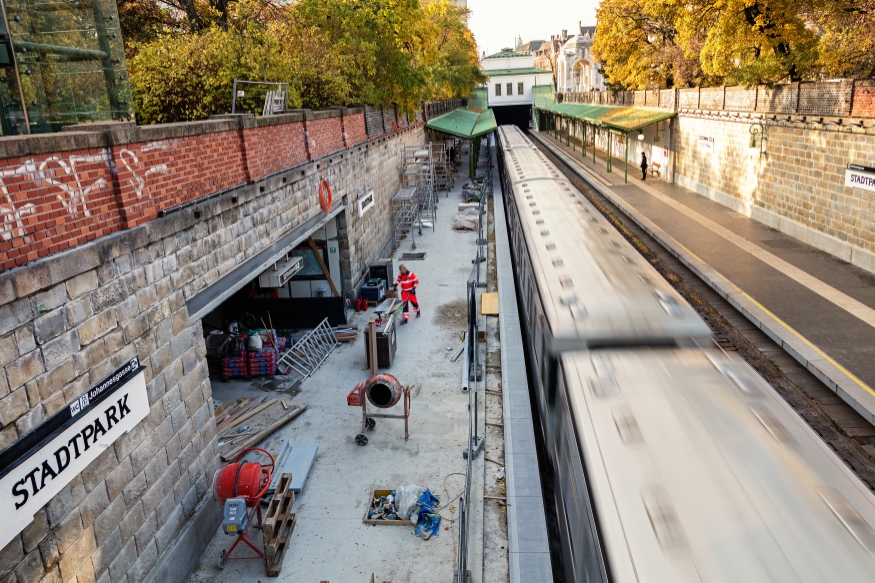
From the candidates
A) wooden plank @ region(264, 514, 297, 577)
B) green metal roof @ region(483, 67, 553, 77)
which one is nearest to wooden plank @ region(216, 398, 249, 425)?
wooden plank @ region(264, 514, 297, 577)

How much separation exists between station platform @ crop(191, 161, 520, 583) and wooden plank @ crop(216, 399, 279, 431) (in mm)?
615

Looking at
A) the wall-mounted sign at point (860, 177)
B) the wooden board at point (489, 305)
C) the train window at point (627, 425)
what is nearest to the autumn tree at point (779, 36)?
the wall-mounted sign at point (860, 177)

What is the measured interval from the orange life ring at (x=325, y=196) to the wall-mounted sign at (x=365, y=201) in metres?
2.46

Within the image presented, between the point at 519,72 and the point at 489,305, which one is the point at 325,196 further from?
the point at 519,72

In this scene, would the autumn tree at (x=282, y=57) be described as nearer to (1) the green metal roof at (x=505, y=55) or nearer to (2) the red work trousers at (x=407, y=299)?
(2) the red work trousers at (x=407, y=299)

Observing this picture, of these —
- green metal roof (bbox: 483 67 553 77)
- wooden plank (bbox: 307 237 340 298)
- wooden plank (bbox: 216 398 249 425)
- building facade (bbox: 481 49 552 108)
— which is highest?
green metal roof (bbox: 483 67 553 77)

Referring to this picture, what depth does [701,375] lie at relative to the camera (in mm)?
5422

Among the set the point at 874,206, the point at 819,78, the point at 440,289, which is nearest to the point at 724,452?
the point at 440,289

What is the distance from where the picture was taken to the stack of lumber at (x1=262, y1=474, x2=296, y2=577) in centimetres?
698

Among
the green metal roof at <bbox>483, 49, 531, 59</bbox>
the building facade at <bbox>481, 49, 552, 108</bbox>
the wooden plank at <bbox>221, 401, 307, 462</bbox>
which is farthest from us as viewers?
the green metal roof at <bbox>483, 49, 531, 59</bbox>

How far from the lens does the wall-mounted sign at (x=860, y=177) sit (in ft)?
51.9

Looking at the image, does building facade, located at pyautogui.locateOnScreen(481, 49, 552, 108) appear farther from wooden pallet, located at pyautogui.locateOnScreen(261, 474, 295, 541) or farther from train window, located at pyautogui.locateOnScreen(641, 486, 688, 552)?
train window, located at pyautogui.locateOnScreen(641, 486, 688, 552)

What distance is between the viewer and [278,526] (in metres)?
7.31

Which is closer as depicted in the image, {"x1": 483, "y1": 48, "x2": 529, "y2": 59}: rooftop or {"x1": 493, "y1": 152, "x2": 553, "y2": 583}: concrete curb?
{"x1": 493, "y1": 152, "x2": 553, "y2": 583}: concrete curb
